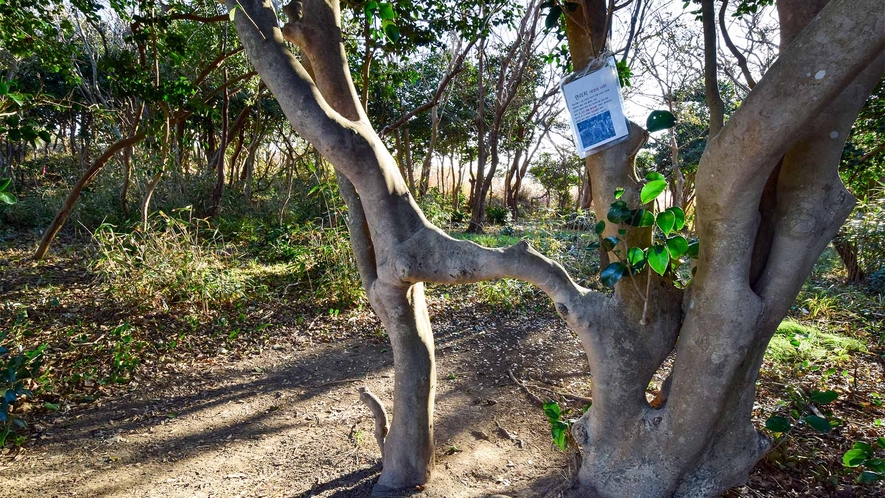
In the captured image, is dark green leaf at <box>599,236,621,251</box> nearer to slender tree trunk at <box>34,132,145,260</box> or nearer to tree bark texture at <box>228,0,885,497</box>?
tree bark texture at <box>228,0,885,497</box>

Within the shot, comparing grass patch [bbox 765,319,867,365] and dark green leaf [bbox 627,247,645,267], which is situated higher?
dark green leaf [bbox 627,247,645,267]

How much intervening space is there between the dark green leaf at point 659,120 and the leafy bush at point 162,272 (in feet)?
13.1

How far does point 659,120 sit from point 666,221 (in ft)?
1.04

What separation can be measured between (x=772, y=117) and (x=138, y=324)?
4.43 metres

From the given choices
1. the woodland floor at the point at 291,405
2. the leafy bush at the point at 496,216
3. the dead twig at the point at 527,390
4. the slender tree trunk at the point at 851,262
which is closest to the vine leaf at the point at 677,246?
the woodland floor at the point at 291,405

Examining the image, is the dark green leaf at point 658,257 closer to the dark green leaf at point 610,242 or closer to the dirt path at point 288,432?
the dark green leaf at point 610,242

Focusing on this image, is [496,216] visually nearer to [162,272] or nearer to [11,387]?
[162,272]

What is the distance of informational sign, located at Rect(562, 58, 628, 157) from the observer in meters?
1.47

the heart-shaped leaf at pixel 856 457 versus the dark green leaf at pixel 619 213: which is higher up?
the dark green leaf at pixel 619 213

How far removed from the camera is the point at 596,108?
150cm

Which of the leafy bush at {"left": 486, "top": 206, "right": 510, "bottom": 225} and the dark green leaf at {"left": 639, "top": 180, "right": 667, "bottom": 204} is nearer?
the dark green leaf at {"left": 639, "top": 180, "right": 667, "bottom": 204}

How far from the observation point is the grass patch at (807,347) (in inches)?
134

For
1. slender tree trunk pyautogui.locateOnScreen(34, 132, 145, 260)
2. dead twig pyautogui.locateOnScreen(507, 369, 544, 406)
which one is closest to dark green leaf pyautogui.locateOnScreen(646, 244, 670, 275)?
dead twig pyautogui.locateOnScreen(507, 369, 544, 406)

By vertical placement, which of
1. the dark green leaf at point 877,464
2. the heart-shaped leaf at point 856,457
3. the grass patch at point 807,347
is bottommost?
the grass patch at point 807,347
